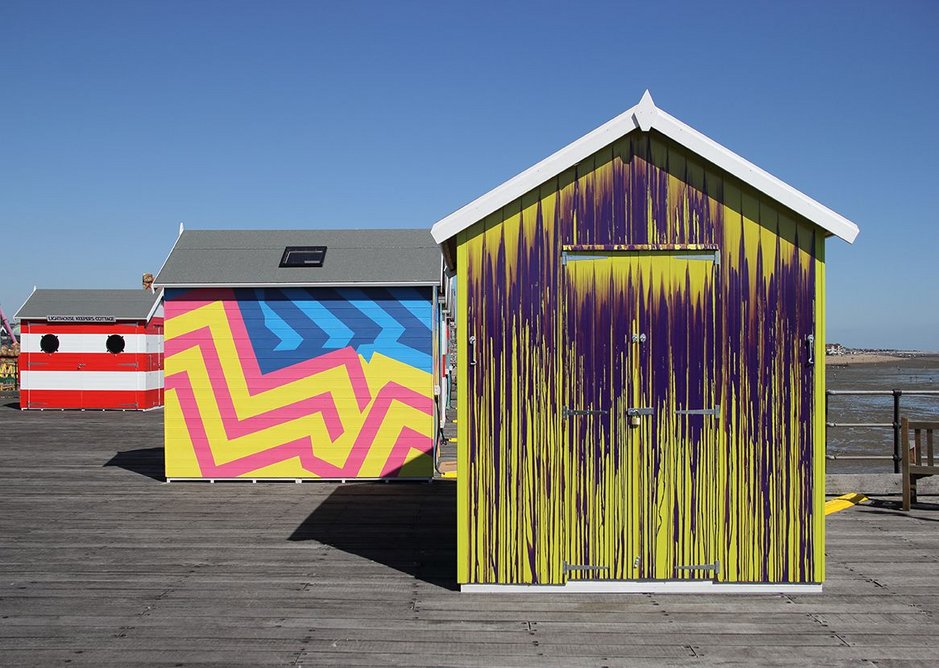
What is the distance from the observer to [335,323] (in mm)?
11141

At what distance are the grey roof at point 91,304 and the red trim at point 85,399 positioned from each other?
6.58 feet

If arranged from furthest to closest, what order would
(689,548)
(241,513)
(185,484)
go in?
(185,484) < (241,513) < (689,548)

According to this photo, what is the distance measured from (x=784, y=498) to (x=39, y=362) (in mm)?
20125

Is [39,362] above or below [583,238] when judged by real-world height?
below

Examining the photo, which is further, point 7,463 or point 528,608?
point 7,463

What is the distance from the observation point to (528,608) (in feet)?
19.5

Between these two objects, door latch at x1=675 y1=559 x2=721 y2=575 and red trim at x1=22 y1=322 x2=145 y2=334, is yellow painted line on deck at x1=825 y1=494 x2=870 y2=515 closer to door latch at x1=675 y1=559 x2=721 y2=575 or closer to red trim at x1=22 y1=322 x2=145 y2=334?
door latch at x1=675 y1=559 x2=721 y2=575

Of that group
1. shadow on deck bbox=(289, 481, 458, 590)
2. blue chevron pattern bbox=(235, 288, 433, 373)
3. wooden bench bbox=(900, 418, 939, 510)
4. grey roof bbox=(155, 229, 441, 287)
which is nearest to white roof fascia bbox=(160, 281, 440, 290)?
grey roof bbox=(155, 229, 441, 287)

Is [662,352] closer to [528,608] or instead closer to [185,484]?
[528,608]

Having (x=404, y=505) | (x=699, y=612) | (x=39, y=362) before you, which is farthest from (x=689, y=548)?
(x=39, y=362)

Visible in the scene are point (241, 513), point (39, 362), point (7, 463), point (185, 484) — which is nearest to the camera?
point (241, 513)

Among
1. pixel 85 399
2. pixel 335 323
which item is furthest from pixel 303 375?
pixel 85 399

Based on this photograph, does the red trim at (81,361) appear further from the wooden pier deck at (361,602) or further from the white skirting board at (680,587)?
the white skirting board at (680,587)

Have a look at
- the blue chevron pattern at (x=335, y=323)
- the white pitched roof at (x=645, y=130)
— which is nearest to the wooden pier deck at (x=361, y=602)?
the blue chevron pattern at (x=335, y=323)
